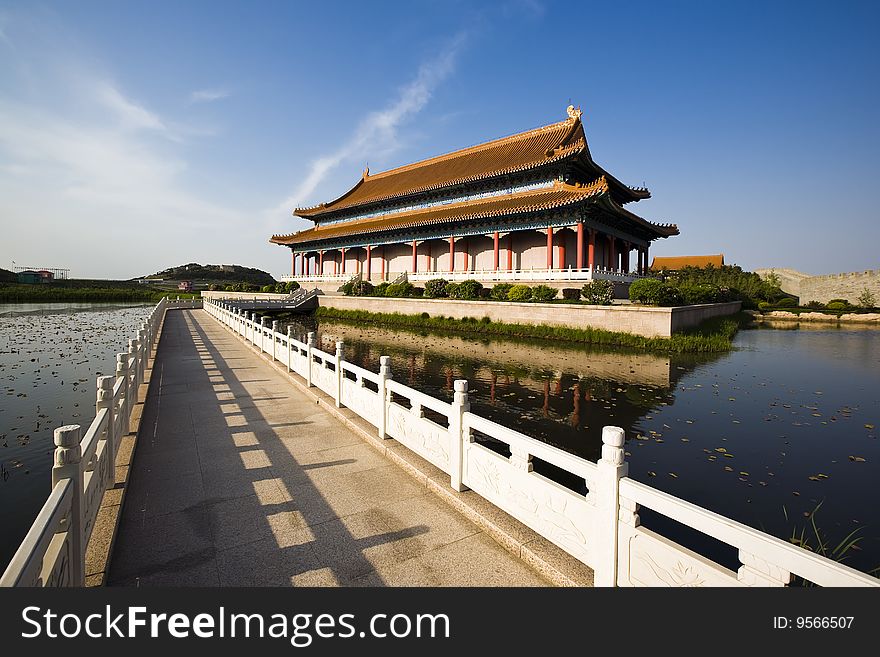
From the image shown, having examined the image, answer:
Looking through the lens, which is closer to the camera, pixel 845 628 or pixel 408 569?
pixel 845 628

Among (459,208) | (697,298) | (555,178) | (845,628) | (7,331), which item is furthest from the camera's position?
(459,208)

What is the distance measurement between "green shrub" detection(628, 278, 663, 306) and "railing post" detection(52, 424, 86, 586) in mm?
21023

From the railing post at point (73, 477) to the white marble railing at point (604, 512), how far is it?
2882 mm

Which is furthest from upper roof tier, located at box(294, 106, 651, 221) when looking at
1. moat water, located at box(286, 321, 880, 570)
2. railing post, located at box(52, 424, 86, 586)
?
railing post, located at box(52, 424, 86, 586)

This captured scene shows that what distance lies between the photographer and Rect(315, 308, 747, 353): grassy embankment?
1756 cm

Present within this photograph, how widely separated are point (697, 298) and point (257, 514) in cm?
2719

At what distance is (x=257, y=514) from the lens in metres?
3.90

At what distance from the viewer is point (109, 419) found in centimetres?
432

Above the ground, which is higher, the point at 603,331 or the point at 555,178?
the point at 555,178

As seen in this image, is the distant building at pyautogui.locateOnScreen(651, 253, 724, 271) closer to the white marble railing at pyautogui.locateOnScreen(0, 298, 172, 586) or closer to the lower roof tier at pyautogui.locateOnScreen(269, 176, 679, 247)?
the lower roof tier at pyautogui.locateOnScreen(269, 176, 679, 247)

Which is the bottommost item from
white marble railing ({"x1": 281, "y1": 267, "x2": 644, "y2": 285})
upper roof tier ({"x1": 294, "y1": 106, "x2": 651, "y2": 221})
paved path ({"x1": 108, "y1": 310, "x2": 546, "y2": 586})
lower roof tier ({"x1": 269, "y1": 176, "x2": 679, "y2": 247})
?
paved path ({"x1": 108, "y1": 310, "x2": 546, "y2": 586})

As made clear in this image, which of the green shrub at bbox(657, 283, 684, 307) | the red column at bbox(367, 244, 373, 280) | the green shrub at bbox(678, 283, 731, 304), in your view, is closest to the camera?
the green shrub at bbox(657, 283, 684, 307)

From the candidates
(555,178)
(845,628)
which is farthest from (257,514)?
(555,178)

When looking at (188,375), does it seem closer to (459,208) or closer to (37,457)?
(37,457)
